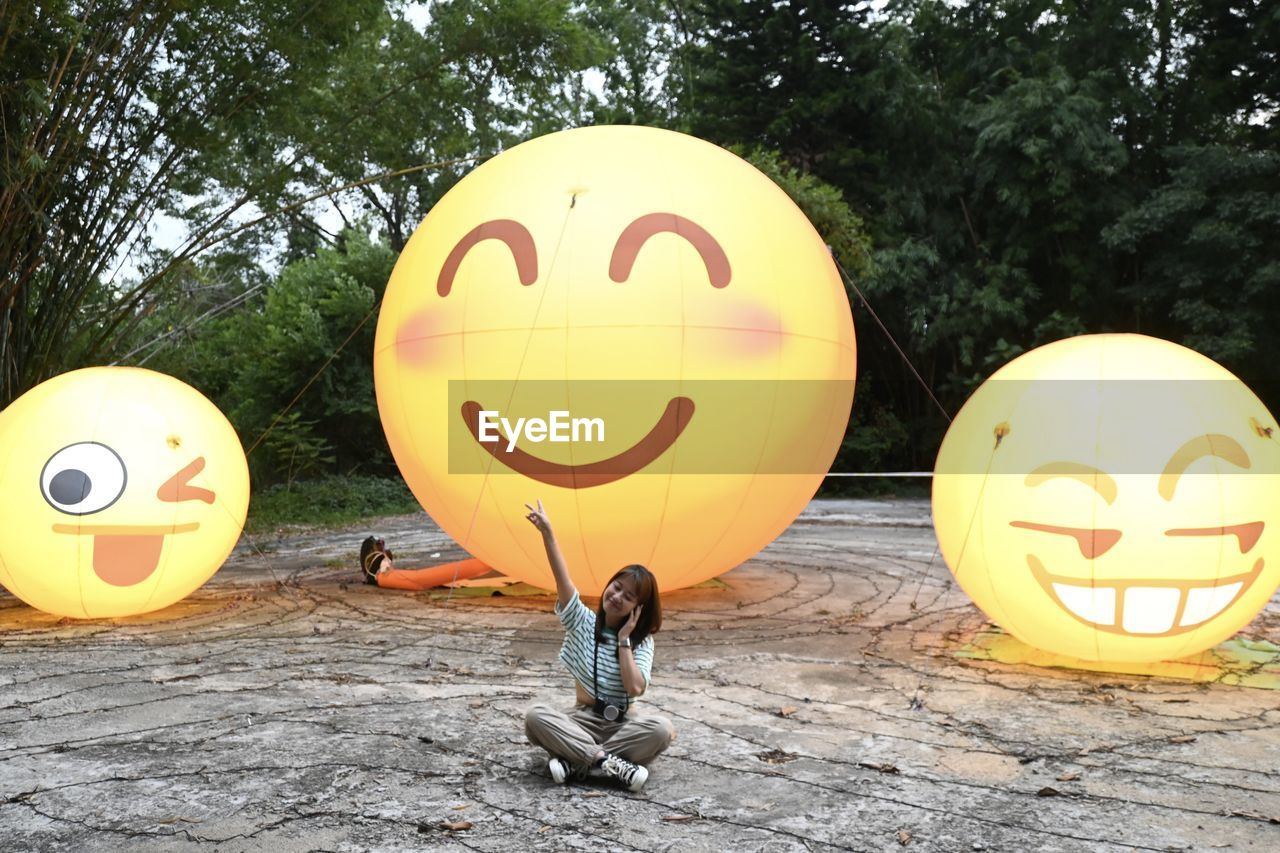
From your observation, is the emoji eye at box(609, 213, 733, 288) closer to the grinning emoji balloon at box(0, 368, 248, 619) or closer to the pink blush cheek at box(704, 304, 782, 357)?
the pink blush cheek at box(704, 304, 782, 357)

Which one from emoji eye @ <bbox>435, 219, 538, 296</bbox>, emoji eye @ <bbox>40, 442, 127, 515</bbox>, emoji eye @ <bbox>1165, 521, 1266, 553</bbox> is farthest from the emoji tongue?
emoji eye @ <bbox>1165, 521, 1266, 553</bbox>

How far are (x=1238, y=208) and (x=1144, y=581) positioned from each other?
510 inches

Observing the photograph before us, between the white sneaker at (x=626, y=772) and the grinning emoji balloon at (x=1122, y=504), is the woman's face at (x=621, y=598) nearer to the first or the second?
the white sneaker at (x=626, y=772)

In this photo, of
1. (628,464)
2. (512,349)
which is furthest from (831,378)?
(512,349)

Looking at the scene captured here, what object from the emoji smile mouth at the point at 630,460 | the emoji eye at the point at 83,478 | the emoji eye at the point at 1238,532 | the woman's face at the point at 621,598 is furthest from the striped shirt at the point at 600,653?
the emoji eye at the point at 83,478

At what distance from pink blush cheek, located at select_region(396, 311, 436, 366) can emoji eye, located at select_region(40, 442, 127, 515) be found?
6.35ft

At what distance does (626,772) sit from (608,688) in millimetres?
363

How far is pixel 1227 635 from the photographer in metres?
5.39

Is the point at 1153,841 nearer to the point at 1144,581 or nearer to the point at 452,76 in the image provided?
the point at 1144,581

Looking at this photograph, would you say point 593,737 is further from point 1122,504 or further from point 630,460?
point 1122,504

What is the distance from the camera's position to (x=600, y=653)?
397 cm

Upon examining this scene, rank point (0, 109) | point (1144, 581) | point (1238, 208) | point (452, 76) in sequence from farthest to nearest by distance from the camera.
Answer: point (452, 76) < point (1238, 208) < point (0, 109) < point (1144, 581)

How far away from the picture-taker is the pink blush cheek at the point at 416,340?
21.1 ft

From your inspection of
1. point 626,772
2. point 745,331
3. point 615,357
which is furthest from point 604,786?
point 745,331
